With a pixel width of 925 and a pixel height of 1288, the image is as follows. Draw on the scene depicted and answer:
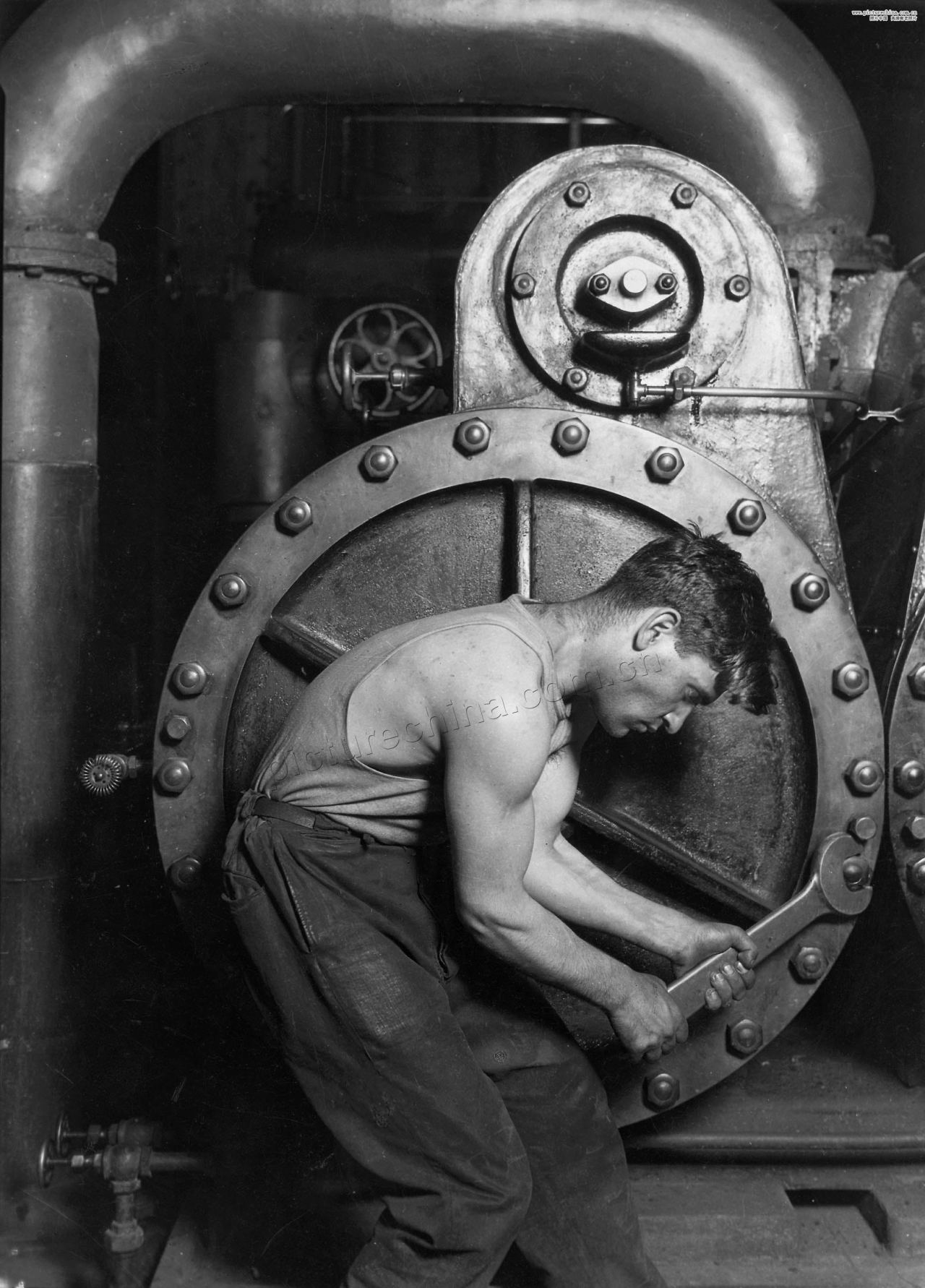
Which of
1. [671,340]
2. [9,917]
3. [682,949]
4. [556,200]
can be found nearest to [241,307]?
[556,200]

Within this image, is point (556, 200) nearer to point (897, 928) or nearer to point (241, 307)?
point (241, 307)

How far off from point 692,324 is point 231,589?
883 millimetres

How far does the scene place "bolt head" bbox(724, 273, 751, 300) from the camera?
6.16 ft

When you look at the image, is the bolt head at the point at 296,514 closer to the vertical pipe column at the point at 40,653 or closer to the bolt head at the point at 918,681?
the vertical pipe column at the point at 40,653

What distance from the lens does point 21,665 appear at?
1.96 m

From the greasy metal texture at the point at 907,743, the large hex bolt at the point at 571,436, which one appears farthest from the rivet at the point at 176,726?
the greasy metal texture at the point at 907,743

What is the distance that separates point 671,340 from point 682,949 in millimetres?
957

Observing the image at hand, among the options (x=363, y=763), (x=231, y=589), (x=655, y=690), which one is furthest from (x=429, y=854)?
(x=231, y=589)

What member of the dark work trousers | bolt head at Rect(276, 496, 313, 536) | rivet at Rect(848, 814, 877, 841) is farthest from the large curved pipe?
the dark work trousers

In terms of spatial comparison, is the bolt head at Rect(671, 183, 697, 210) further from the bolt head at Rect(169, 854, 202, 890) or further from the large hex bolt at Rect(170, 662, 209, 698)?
the bolt head at Rect(169, 854, 202, 890)

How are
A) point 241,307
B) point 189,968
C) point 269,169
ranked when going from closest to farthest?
point 189,968 → point 241,307 → point 269,169

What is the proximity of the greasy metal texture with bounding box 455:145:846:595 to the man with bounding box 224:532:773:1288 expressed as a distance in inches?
17.5

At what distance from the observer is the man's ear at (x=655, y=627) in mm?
1466

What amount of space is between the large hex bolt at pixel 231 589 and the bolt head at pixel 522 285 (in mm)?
654
